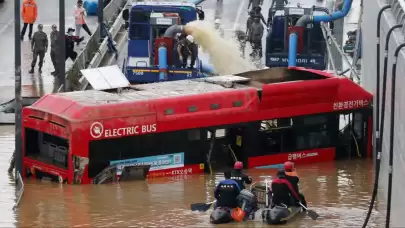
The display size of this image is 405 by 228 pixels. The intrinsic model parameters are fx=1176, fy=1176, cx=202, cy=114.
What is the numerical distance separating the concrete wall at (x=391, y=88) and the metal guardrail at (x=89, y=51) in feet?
26.2

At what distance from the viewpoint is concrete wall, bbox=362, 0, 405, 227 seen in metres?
20.4

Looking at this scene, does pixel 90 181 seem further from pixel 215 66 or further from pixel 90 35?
pixel 90 35

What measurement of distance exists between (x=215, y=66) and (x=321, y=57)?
4.27 metres

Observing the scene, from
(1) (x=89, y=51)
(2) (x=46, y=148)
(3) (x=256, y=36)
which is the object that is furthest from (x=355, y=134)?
(1) (x=89, y=51)

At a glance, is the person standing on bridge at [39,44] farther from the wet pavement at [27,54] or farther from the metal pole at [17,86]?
the metal pole at [17,86]

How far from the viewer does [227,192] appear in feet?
68.7

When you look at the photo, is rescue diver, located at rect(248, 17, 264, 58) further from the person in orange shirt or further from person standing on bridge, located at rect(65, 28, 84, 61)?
the person in orange shirt

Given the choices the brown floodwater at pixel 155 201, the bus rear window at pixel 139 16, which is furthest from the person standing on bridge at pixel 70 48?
the brown floodwater at pixel 155 201

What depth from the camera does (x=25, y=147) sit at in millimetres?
25031

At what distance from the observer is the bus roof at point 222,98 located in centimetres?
2442

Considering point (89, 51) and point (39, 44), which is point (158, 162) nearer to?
point (39, 44)

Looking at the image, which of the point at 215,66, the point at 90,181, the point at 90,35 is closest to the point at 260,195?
the point at 90,181

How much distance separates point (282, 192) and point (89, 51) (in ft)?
54.4

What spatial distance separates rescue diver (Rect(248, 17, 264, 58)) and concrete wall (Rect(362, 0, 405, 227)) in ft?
26.3
